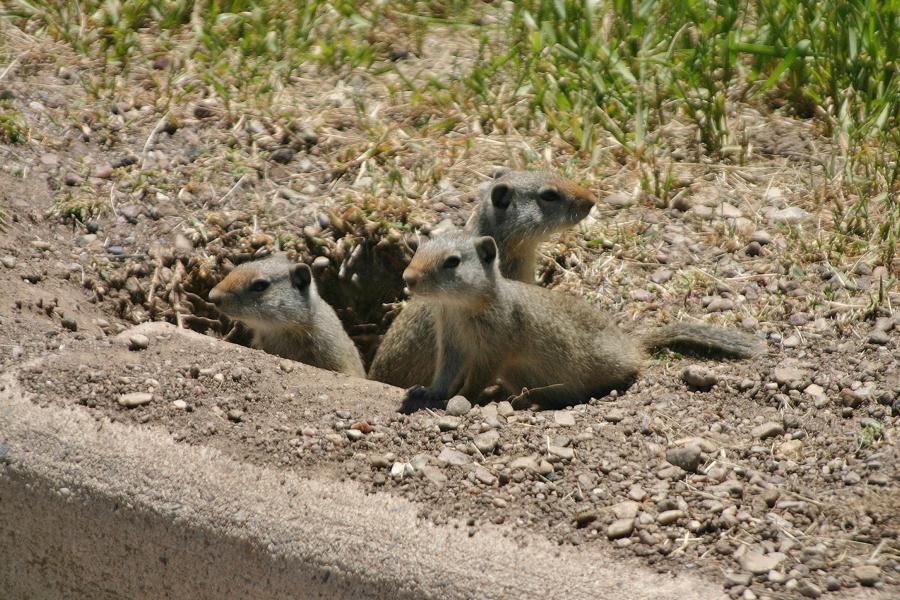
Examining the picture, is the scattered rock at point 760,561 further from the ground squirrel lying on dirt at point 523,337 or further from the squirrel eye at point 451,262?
the squirrel eye at point 451,262

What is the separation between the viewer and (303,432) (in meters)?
4.75

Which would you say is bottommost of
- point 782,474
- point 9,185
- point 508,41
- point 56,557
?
point 56,557

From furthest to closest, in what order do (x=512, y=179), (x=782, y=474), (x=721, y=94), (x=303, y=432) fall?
1. (x=721, y=94)
2. (x=512, y=179)
3. (x=303, y=432)
4. (x=782, y=474)

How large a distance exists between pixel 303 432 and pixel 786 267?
9.68ft

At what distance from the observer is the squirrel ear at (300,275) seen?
6535 millimetres

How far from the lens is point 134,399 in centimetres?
492

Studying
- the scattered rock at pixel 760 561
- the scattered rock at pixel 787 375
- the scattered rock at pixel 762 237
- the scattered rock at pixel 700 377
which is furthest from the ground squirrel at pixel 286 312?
the scattered rock at pixel 760 561

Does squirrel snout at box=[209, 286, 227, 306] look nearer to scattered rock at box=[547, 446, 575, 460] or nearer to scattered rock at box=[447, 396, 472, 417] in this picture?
scattered rock at box=[447, 396, 472, 417]

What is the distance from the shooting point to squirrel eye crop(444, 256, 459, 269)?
561cm

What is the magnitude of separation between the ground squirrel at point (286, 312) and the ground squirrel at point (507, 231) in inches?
14.2

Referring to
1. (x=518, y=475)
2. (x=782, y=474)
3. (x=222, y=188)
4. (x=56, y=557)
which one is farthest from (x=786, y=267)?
(x=56, y=557)

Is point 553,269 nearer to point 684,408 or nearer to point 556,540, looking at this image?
point 684,408

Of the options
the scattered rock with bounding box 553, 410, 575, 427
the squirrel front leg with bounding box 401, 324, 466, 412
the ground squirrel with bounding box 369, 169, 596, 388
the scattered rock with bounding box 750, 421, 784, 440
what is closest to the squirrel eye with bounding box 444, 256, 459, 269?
the squirrel front leg with bounding box 401, 324, 466, 412

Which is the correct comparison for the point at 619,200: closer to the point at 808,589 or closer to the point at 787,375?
the point at 787,375
